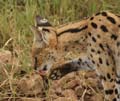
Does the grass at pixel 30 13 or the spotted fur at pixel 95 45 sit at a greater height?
the spotted fur at pixel 95 45

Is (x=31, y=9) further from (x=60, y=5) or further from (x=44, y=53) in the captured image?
(x=44, y=53)

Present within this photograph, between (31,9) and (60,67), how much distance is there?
1.15m

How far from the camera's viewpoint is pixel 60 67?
4250 millimetres

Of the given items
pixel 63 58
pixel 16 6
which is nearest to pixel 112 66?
pixel 63 58

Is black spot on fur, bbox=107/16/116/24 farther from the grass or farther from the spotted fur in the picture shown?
the grass

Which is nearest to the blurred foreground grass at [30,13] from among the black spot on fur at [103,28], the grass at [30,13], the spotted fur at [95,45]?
the grass at [30,13]

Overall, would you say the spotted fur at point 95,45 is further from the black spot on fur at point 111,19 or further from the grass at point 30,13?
the grass at point 30,13

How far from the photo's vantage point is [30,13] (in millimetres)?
5184

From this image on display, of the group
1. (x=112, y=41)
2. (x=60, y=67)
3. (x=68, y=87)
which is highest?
(x=112, y=41)

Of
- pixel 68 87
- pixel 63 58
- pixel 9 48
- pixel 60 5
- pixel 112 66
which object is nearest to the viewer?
pixel 112 66

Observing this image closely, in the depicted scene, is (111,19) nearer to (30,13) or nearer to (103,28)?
(103,28)

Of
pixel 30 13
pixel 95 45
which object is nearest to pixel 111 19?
pixel 95 45

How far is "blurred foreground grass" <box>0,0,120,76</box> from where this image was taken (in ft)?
16.3

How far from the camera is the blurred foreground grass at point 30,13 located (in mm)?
4980
